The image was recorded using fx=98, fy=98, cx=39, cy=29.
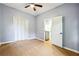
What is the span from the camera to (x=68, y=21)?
107 inches

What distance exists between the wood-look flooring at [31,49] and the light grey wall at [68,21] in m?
0.26

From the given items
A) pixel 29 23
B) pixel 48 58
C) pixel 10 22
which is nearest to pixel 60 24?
pixel 29 23

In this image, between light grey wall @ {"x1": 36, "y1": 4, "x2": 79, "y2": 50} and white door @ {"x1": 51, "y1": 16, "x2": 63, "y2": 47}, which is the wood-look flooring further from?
light grey wall @ {"x1": 36, "y1": 4, "x2": 79, "y2": 50}

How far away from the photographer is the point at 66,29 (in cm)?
A: 264

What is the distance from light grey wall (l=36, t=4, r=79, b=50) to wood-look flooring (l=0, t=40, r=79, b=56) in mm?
255

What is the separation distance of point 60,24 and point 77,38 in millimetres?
547

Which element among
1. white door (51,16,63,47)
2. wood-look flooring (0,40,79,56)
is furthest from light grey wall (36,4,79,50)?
wood-look flooring (0,40,79,56)

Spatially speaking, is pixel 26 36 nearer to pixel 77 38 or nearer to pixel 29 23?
pixel 29 23

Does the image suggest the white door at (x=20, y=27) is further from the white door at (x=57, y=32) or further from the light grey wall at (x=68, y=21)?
the white door at (x=57, y=32)

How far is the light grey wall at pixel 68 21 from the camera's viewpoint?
2.46 m

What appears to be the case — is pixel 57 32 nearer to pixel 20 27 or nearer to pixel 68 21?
pixel 68 21

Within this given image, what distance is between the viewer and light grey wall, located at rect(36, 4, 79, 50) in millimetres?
2455

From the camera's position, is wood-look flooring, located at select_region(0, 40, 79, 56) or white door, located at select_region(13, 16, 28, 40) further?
white door, located at select_region(13, 16, 28, 40)

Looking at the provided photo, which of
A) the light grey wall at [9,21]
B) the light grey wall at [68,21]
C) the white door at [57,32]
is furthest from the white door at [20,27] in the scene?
the white door at [57,32]
